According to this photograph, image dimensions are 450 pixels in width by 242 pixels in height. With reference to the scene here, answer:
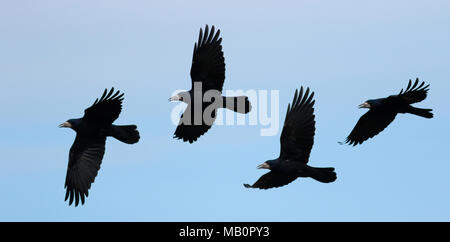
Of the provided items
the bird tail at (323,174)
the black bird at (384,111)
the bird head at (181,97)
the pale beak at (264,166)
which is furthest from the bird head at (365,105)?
the bird head at (181,97)

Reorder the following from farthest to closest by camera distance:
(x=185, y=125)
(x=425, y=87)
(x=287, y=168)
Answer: (x=185, y=125) < (x=425, y=87) < (x=287, y=168)

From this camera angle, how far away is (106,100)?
60.4 feet

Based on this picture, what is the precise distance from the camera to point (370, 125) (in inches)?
808

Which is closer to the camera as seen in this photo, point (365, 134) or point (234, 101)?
point (234, 101)

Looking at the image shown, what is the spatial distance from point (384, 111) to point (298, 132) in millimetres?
2918

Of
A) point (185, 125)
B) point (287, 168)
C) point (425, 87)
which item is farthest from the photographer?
point (185, 125)

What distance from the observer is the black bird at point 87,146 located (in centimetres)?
1909

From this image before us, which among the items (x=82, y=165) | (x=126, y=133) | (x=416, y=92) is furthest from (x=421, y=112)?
(x=82, y=165)

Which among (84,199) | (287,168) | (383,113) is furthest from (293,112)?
(84,199)

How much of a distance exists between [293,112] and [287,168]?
1.16 metres

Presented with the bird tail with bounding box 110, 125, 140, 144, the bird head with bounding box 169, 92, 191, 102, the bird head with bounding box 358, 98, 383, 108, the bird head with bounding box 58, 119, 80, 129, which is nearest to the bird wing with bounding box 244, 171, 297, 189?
the bird head with bounding box 169, 92, 191, 102

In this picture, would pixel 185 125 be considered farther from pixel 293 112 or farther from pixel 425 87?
pixel 425 87

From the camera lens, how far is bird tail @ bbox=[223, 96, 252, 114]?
1930cm

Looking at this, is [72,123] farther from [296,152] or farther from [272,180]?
[296,152]
